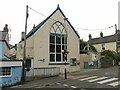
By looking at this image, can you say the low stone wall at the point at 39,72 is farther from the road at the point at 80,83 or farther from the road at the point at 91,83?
the road at the point at 91,83

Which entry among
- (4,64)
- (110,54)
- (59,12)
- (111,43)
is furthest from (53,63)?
(111,43)

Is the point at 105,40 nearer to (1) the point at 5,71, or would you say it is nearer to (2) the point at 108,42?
(2) the point at 108,42

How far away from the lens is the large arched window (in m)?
35.1

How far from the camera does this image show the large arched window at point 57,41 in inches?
1383

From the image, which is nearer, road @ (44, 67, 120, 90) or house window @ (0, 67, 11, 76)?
road @ (44, 67, 120, 90)

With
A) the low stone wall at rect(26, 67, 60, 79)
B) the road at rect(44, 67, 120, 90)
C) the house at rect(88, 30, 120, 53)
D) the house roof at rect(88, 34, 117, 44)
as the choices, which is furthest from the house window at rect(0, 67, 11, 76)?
the house roof at rect(88, 34, 117, 44)

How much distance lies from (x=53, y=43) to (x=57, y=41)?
0.84m

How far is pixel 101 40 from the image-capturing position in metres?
69.6

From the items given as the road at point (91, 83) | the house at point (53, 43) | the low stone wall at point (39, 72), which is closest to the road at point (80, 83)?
the road at point (91, 83)

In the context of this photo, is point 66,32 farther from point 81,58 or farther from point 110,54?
point 110,54

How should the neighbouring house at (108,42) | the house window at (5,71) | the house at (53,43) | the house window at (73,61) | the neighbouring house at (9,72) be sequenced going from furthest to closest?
the neighbouring house at (108,42), the house window at (73,61), the house at (53,43), the house window at (5,71), the neighbouring house at (9,72)

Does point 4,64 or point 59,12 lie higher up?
point 59,12

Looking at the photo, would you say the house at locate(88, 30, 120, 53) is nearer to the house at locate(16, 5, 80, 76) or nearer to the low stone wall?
the house at locate(16, 5, 80, 76)

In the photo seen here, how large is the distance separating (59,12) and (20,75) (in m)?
14.1
